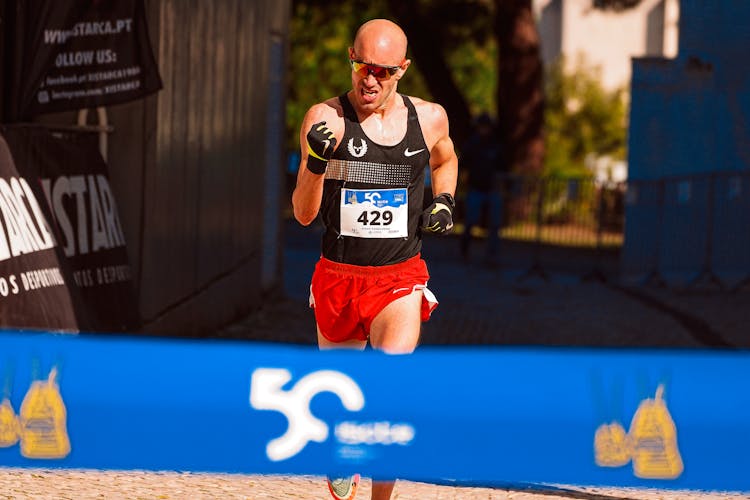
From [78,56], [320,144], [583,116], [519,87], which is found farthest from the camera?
[583,116]

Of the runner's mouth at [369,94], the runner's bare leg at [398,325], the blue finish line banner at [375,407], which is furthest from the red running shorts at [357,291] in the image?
the blue finish line banner at [375,407]

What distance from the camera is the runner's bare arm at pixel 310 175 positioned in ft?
19.9

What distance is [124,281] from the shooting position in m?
9.70

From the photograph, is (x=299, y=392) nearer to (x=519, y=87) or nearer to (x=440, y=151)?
(x=440, y=151)

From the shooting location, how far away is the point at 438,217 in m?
6.23

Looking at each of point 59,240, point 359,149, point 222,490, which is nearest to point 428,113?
point 359,149

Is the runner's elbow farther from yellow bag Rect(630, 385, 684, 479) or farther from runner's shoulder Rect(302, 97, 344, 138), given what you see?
yellow bag Rect(630, 385, 684, 479)

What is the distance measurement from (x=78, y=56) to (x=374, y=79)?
3.35 meters

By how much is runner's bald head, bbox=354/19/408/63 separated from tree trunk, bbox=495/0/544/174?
2965 cm

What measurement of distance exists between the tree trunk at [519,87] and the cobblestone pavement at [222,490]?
28.5 meters

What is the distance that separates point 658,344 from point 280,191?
4.71 m

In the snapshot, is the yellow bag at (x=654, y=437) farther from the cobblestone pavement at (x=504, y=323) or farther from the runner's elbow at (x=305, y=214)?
the cobblestone pavement at (x=504, y=323)

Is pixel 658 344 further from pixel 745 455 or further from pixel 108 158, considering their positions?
pixel 745 455

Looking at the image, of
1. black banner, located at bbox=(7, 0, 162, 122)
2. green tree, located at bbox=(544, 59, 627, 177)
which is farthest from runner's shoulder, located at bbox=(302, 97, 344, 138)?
green tree, located at bbox=(544, 59, 627, 177)
